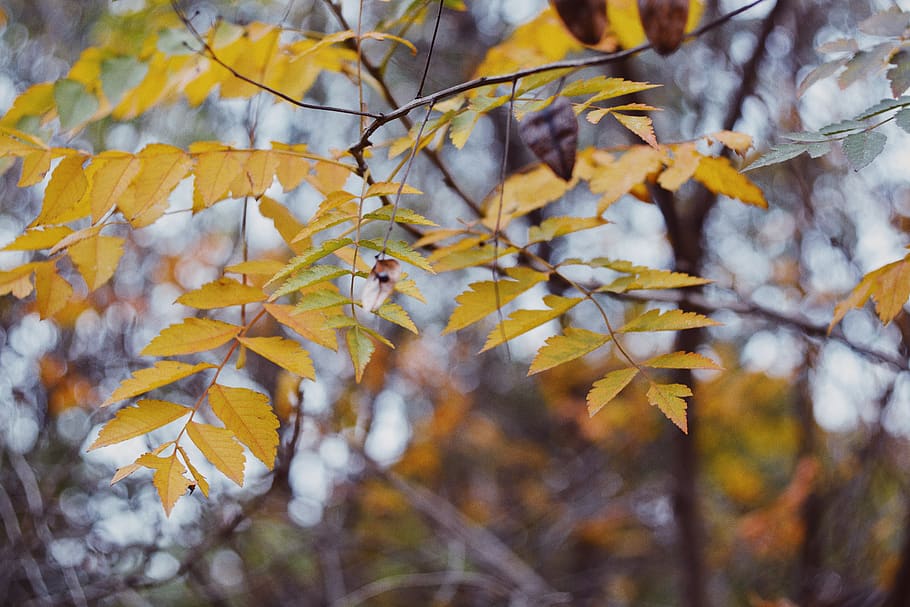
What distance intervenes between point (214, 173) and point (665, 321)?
0.71m

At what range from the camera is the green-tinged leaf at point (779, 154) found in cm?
89

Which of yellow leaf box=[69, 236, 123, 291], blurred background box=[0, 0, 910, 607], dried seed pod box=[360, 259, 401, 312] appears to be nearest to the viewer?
dried seed pod box=[360, 259, 401, 312]

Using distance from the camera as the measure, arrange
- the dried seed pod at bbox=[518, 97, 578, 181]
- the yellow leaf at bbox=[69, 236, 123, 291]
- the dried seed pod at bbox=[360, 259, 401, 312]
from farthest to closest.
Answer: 1. the yellow leaf at bbox=[69, 236, 123, 291]
2. the dried seed pod at bbox=[518, 97, 578, 181]
3. the dried seed pod at bbox=[360, 259, 401, 312]

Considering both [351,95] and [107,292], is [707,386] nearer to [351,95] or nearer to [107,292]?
[351,95]

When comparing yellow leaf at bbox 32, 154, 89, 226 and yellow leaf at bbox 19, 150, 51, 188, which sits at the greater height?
yellow leaf at bbox 19, 150, 51, 188

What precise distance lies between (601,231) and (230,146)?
154 inches

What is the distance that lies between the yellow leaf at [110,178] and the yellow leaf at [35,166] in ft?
0.22

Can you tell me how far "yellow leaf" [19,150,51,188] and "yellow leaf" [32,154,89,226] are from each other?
3 centimetres

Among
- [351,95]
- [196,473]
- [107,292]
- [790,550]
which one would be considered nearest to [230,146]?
[196,473]

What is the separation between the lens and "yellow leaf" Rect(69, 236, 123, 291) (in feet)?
3.77

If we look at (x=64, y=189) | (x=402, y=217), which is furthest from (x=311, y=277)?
(x=64, y=189)

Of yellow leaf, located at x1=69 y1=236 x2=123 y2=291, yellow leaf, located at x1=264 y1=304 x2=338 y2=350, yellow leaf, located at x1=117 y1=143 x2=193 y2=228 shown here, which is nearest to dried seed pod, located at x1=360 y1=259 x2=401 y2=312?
yellow leaf, located at x1=264 y1=304 x2=338 y2=350

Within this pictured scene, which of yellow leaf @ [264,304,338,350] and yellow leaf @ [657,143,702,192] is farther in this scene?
yellow leaf @ [657,143,702,192]

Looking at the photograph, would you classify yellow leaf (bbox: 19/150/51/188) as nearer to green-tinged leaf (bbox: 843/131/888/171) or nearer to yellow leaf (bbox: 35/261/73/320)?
yellow leaf (bbox: 35/261/73/320)
